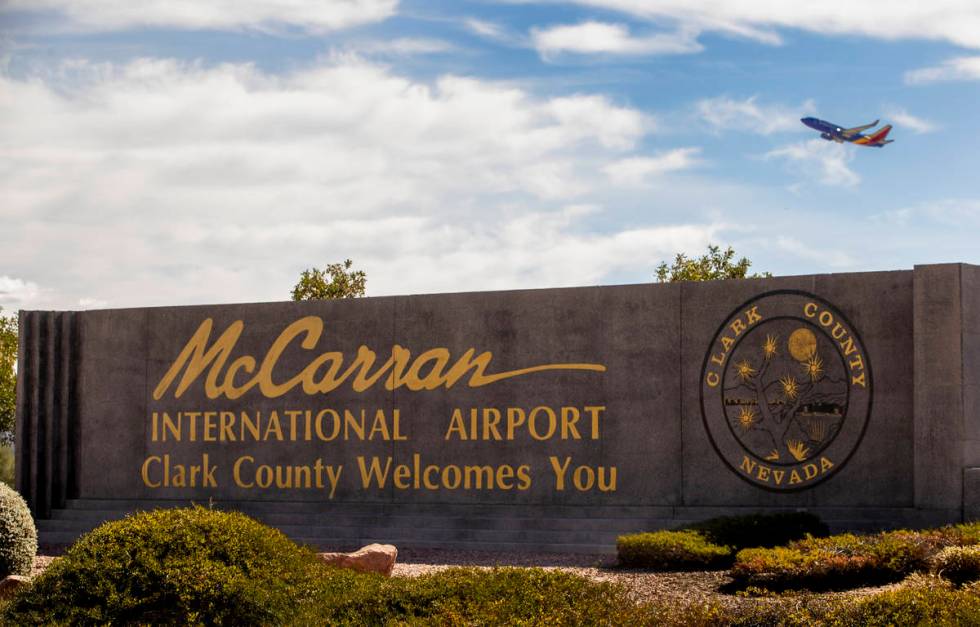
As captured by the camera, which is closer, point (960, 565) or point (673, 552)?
point (960, 565)

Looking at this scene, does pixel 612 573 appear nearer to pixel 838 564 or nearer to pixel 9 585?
pixel 838 564

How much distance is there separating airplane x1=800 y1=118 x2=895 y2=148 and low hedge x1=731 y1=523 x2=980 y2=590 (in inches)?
1900

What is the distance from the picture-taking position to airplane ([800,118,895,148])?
2389 inches

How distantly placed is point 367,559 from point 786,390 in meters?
8.01

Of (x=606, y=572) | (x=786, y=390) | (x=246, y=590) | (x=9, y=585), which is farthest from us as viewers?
(x=786, y=390)

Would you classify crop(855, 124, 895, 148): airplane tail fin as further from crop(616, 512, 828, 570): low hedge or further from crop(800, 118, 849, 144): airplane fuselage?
crop(616, 512, 828, 570): low hedge

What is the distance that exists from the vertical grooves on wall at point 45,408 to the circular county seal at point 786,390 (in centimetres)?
1274

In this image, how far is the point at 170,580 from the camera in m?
10.8

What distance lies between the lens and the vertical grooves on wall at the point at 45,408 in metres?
23.1

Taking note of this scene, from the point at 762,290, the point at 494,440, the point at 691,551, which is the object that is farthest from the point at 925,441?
the point at 494,440

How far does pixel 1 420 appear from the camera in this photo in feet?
159

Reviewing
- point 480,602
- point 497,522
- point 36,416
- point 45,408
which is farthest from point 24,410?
point 480,602

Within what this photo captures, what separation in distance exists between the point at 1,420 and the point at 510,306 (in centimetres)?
3511

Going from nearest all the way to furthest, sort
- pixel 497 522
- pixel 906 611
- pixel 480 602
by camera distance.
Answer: pixel 906 611, pixel 480 602, pixel 497 522
